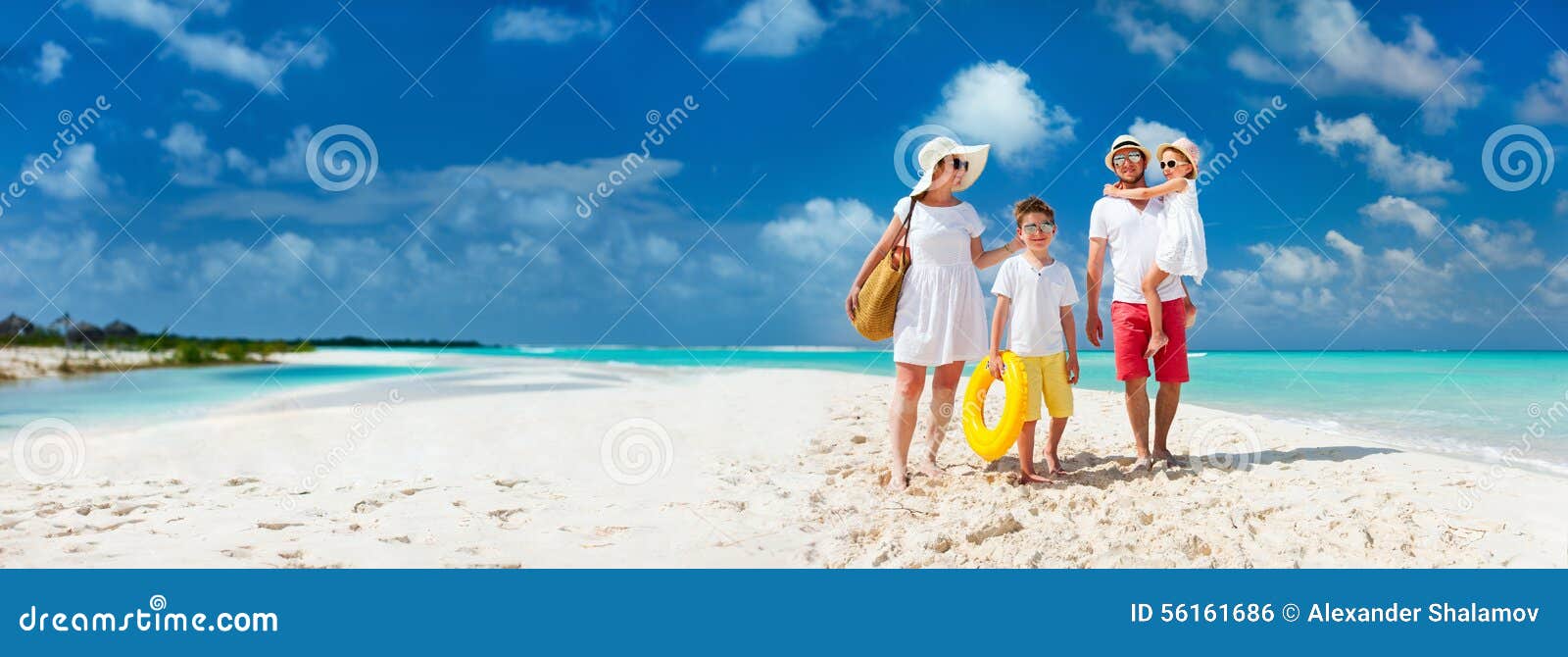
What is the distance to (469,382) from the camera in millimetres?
12977

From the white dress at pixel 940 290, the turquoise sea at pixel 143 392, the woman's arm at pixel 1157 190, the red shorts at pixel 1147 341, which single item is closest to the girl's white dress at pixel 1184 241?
the woman's arm at pixel 1157 190

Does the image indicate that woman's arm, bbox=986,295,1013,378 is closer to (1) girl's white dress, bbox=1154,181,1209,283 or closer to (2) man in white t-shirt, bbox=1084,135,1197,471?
(2) man in white t-shirt, bbox=1084,135,1197,471

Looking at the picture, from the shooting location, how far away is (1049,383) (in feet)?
14.5

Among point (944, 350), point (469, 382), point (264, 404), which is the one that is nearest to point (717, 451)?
point (944, 350)

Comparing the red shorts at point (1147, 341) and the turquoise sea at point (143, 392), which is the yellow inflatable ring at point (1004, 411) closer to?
the red shorts at point (1147, 341)

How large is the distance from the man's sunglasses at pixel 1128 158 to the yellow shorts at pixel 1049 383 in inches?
40.7

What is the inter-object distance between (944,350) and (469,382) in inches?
402

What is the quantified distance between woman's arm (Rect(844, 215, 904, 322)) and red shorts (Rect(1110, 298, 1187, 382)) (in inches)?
49.8

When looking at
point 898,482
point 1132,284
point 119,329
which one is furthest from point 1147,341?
point 119,329

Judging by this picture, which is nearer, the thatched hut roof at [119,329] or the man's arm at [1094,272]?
the man's arm at [1094,272]

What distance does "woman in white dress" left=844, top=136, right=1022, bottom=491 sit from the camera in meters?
4.36

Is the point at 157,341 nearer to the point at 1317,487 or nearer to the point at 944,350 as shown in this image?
the point at 944,350

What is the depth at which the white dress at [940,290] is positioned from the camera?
4.37 metres

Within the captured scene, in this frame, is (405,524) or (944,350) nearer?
(405,524)
